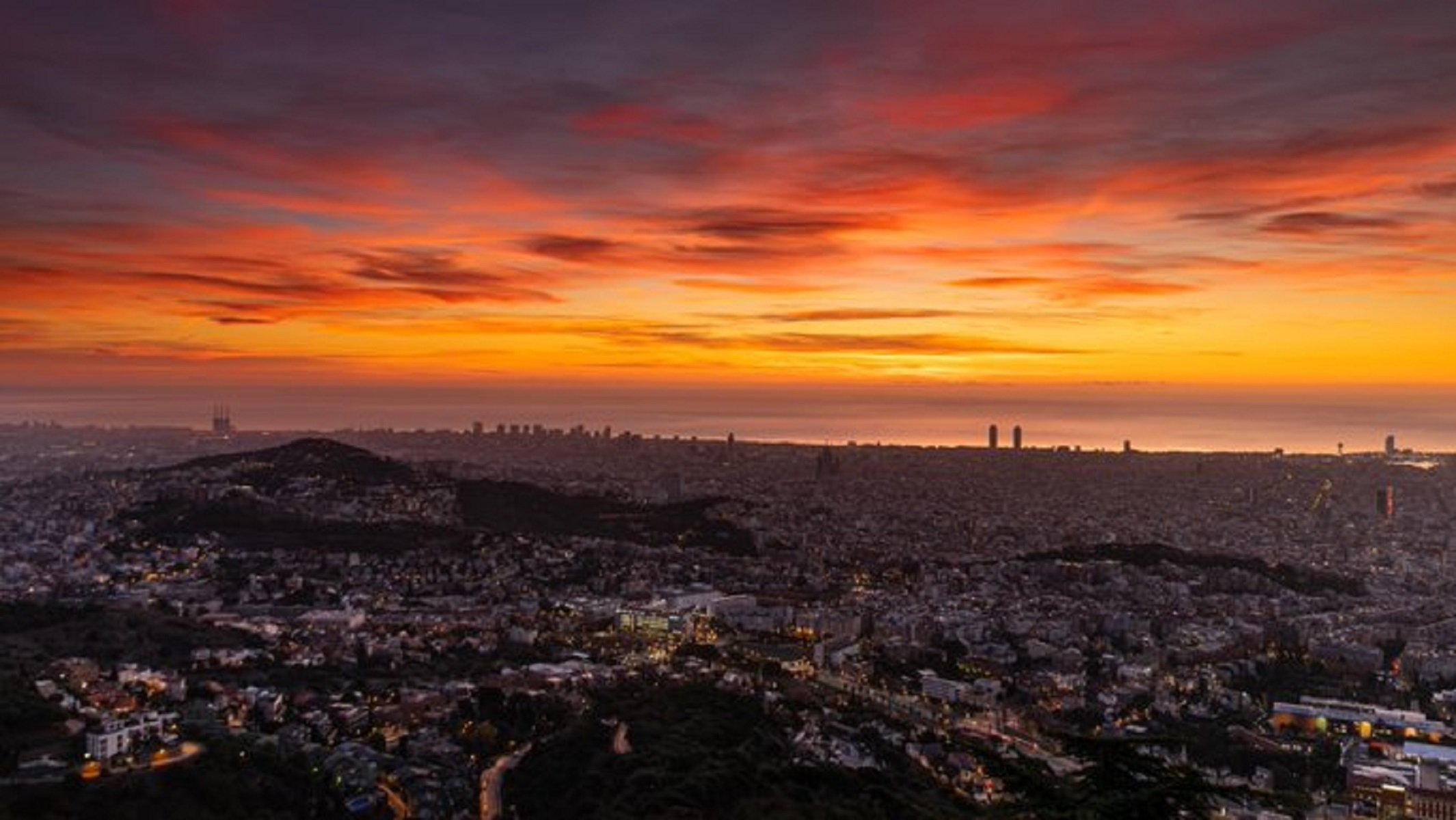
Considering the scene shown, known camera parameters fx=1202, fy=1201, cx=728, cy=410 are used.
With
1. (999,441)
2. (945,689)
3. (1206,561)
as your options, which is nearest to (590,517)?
(1206,561)

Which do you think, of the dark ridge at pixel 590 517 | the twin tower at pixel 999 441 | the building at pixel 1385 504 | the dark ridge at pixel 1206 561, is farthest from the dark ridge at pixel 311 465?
the twin tower at pixel 999 441

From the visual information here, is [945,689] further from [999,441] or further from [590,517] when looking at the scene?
[999,441]

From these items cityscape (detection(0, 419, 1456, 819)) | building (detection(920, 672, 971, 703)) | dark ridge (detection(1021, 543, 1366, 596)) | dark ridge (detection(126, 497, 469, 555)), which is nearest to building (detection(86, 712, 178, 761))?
cityscape (detection(0, 419, 1456, 819))

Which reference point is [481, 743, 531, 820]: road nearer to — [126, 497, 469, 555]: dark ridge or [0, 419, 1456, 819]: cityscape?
[0, 419, 1456, 819]: cityscape

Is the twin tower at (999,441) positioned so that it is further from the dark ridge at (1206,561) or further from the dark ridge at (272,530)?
the dark ridge at (272,530)

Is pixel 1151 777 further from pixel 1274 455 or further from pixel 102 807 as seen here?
pixel 1274 455

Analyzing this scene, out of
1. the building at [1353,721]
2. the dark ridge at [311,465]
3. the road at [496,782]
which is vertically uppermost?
the dark ridge at [311,465]

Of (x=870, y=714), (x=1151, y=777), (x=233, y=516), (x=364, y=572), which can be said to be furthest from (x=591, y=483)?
(x=1151, y=777)
